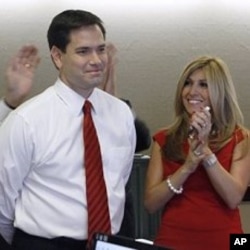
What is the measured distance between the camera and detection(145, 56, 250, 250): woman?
1.90 m

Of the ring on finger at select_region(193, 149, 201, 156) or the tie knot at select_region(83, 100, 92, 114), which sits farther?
the ring on finger at select_region(193, 149, 201, 156)

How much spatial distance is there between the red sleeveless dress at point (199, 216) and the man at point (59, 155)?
29 cm

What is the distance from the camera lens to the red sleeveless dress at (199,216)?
75.6 inches

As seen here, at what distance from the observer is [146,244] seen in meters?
1.19

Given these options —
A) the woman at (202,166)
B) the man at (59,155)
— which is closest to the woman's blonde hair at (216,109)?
the woman at (202,166)

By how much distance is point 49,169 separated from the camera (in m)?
1.62

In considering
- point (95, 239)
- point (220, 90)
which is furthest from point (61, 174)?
point (220, 90)

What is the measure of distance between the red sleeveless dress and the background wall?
4.16ft

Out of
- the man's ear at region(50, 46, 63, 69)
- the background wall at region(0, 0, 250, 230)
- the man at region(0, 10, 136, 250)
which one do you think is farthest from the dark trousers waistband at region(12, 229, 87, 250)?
the background wall at region(0, 0, 250, 230)

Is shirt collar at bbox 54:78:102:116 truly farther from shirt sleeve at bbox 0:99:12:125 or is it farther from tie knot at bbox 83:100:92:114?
shirt sleeve at bbox 0:99:12:125

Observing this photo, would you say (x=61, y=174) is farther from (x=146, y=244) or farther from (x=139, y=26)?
(x=139, y=26)

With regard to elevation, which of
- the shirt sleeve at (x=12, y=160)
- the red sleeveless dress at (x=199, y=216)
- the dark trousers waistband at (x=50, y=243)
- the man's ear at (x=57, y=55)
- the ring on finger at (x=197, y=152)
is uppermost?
the man's ear at (x=57, y=55)

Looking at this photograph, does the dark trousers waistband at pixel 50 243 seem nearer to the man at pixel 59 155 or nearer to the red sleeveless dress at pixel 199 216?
the man at pixel 59 155

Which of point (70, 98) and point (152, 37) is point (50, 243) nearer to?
point (70, 98)
